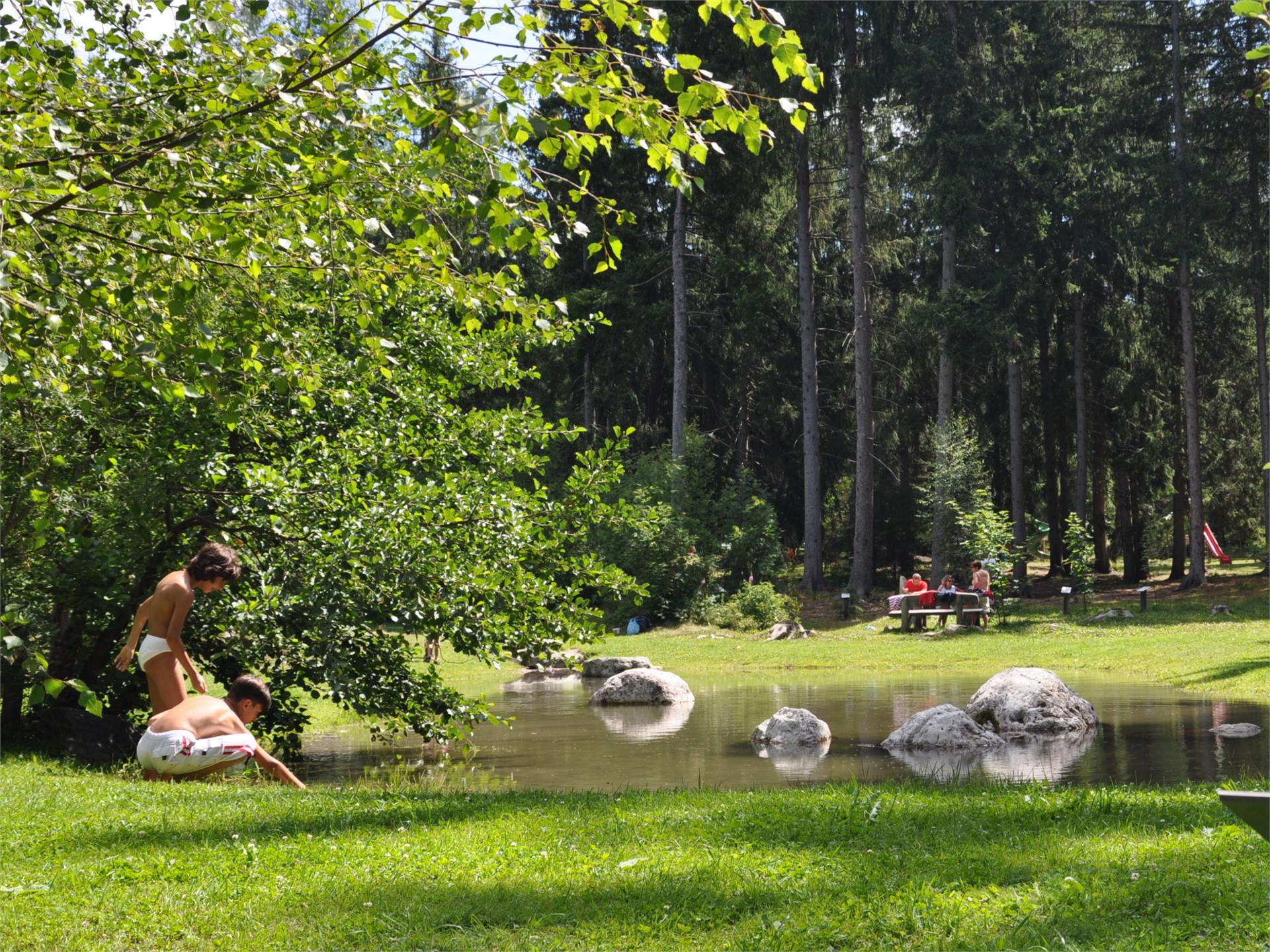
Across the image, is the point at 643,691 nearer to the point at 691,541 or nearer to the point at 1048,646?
the point at 1048,646

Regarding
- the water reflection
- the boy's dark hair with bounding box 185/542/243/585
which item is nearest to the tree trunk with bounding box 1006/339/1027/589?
the water reflection

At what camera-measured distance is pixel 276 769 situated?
9305 millimetres

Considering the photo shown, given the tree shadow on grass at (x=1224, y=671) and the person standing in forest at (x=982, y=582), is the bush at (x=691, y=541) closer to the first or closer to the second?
the person standing in forest at (x=982, y=582)

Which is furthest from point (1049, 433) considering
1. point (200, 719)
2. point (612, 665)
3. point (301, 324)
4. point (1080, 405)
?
point (200, 719)

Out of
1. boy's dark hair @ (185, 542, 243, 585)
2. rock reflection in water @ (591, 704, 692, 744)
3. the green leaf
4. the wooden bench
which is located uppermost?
boy's dark hair @ (185, 542, 243, 585)

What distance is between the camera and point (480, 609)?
10.6m

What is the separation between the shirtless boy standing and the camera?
831 centimetres

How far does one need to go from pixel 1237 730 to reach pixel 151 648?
1107 cm

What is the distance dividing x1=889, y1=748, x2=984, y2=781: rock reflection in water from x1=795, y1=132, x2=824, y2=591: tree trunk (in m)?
24.3

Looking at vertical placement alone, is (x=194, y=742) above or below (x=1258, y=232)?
below

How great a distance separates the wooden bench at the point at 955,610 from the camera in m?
27.2

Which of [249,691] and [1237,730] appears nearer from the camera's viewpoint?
[249,691]

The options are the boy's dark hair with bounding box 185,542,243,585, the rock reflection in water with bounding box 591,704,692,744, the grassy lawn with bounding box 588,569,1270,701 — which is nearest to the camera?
the boy's dark hair with bounding box 185,542,243,585

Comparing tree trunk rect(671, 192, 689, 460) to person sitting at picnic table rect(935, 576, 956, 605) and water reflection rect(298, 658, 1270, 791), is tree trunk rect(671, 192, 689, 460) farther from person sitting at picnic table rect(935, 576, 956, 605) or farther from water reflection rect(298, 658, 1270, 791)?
water reflection rect(298, 658, 1270, 791)
